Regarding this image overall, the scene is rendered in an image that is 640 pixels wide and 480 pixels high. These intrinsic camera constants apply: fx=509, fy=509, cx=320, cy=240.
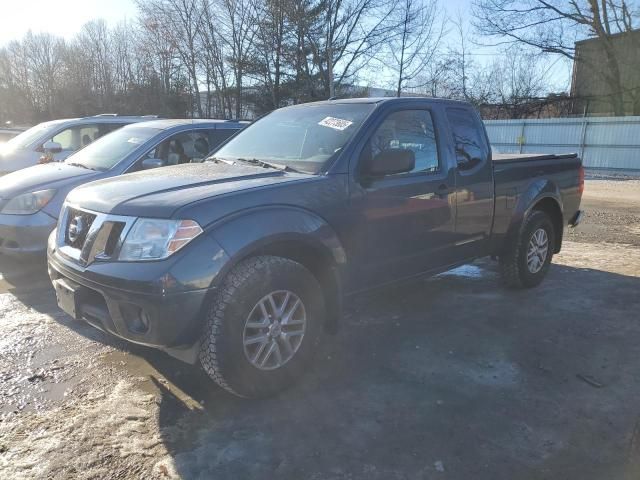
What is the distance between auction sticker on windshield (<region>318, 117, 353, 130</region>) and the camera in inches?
150

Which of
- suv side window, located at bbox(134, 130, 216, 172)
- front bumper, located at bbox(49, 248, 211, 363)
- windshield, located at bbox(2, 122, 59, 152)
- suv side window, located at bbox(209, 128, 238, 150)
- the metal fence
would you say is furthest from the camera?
the metal fence

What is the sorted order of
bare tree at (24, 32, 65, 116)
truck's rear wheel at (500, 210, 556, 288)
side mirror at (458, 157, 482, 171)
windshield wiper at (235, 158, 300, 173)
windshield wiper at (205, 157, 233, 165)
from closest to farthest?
windshield wiper at (235, 158, 300, 173) < windshield wiper at (205, 157, 233, 165) < side mirror at (458, 157, 482, 171) < truck's rear wheel at (500, 210, 556, 288) < bare tree at (24, 32, 65, 116)

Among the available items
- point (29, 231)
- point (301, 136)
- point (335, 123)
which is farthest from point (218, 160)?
point (29, 231)

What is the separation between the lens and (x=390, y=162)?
3510mm

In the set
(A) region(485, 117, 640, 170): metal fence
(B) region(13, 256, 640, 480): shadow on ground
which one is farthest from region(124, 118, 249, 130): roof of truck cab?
(A) region(485, 117, 640, 170): metal fence

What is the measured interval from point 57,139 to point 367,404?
7.62 metres

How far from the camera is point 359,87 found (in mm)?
29797

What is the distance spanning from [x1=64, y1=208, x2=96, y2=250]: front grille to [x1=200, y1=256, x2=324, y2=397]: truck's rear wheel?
104cm

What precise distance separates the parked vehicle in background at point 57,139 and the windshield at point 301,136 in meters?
Answer: 4.94

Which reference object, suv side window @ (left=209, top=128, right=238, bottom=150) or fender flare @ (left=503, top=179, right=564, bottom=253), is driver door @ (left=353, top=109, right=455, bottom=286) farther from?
suv side window @ (left=209, top=128, right=238, bottom=150)

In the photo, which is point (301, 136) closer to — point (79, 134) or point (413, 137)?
point (413, 137)

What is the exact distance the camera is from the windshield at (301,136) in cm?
370

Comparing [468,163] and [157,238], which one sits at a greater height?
[468,163]

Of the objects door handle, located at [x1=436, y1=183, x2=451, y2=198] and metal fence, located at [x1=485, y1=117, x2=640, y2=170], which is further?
metal fence, located at [x1=485, y1=117, x2=640, y2=170]
